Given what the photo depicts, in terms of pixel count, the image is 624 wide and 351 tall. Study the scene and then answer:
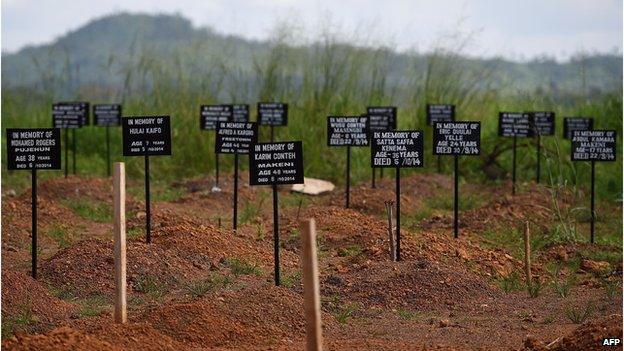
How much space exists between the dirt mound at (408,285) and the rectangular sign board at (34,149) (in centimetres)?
242

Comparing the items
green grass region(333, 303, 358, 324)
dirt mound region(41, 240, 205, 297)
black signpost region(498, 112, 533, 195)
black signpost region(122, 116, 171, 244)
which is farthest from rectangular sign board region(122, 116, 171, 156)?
black signpost region(498, 112, 533, 195)

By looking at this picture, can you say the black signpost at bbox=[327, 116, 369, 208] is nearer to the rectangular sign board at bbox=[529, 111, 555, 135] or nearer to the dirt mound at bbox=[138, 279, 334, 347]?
the rectangular sign board at bbox=[529, 111, 555, 135]

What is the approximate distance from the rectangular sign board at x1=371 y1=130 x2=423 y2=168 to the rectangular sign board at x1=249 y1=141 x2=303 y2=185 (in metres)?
1.75

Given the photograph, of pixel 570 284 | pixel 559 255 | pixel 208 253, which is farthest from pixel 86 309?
pixel 559 255

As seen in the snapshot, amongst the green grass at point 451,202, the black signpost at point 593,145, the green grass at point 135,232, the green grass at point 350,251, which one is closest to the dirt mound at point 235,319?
the green grass at point 350,251

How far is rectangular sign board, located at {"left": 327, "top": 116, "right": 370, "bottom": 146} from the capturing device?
14570mm

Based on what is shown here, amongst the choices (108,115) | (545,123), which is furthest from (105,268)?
(545,123)

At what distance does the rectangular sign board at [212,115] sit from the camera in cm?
1620

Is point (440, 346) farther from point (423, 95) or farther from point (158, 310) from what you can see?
point (423, 95)

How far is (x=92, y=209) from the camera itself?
14820 millimetres

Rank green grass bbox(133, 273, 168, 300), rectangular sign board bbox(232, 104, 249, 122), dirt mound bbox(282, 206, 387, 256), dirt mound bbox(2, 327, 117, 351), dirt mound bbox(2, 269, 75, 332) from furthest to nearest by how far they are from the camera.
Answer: rectangular sign board bbox(232, 104, 249, 122) → dirt mound bbox(282, 206, 387, 256) → green grass bbox(133, 273, 168, 300) → dirt mound bbox(2, 269, 75, 332) → dirt mound bbox(2, 327, 117, 351)

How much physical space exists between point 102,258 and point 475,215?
5.08m

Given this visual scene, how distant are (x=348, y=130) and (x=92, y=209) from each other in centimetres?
310

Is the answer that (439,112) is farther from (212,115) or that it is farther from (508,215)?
(508,215)
